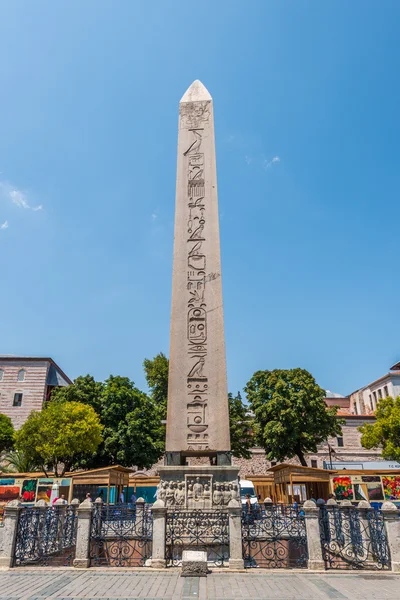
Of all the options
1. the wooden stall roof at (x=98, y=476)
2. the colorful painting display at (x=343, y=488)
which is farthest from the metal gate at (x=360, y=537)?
the wooden stall roof at (x=98, y=476)

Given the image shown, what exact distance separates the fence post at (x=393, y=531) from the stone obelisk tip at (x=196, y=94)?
9.71 m

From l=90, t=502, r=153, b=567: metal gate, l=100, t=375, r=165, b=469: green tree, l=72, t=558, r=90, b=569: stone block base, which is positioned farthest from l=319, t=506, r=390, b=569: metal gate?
l=100, t=375, r=165, b=469: green tree

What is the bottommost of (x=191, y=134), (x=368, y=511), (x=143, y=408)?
(x=368, y=511)

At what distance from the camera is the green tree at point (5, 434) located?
85.3 feet

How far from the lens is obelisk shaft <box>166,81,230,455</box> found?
7.63 meters

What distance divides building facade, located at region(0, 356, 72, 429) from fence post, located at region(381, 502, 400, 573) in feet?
90.6

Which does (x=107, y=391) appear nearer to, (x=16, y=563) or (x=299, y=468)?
(x=299, y=468)

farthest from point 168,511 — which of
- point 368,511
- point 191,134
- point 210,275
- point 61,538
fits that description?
point 191,134

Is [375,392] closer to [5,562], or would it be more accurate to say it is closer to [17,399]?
[17,399]

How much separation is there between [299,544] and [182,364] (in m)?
3.53

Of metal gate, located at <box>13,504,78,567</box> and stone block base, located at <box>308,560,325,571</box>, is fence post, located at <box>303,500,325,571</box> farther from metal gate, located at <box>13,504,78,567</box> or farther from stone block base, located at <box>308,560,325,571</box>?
metal gate, located at <box>13,504,78,567</box>

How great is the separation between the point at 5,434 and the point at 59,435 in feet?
25.9

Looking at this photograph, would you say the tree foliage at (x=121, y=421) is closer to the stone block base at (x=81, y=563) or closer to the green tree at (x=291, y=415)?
the green tree at (x=291, y=415)

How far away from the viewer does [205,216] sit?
9359 millimetres
